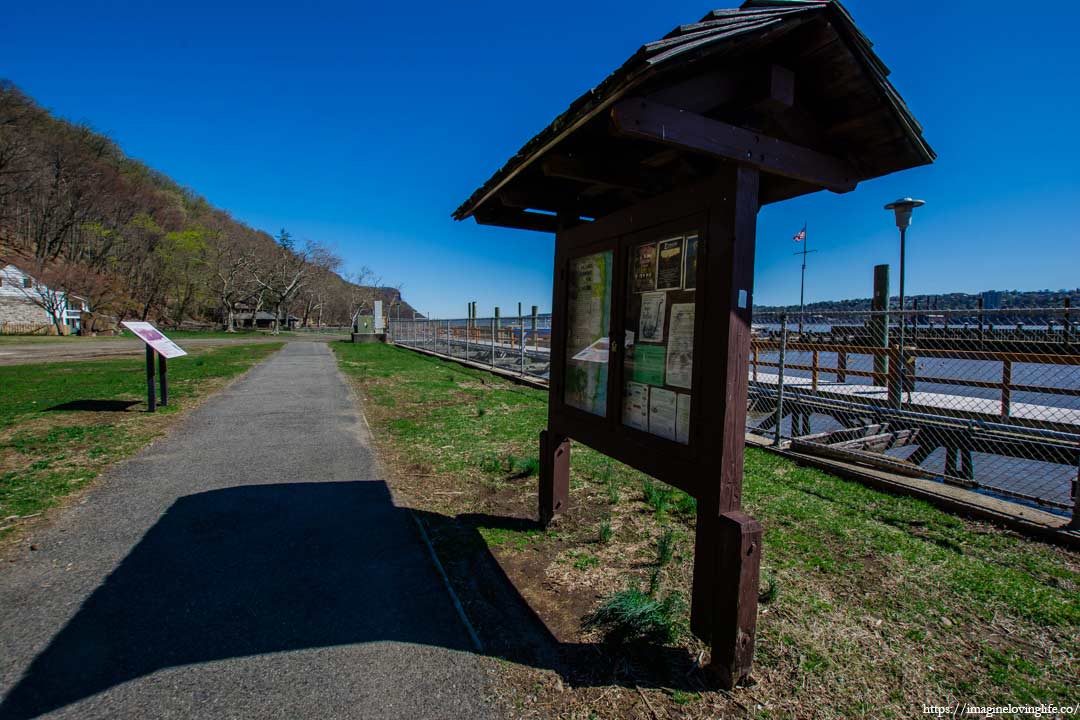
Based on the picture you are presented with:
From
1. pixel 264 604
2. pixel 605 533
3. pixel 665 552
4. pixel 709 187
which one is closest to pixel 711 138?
pixel 709 187

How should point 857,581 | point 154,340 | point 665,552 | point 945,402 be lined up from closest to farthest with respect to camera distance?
point 857,581 < point 665,552 < point 154,340 < point 945,402

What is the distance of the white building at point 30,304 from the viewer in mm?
42228

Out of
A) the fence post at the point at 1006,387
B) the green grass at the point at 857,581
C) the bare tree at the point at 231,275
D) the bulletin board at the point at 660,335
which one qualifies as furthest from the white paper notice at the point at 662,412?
the bare tree at the point at 231,275

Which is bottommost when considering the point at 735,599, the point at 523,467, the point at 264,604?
the point at 264,604

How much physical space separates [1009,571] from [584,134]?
389 centimetres

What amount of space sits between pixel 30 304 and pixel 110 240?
1461 centimetres

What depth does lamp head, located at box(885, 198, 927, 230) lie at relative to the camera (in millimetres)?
11615

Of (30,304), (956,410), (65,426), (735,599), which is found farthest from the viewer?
(30,304)

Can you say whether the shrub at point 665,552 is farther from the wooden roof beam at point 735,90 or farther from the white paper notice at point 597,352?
the wooden roof beam at point 735,90

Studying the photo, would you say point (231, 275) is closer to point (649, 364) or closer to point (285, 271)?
point (285, 271)

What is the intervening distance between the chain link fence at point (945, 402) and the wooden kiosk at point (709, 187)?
9.58ft

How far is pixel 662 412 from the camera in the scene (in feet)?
9.07

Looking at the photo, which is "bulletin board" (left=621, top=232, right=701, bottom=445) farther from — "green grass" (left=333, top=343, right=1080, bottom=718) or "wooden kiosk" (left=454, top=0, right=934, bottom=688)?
"green grass" (left=333, top=343, right=1080, bottom=718)

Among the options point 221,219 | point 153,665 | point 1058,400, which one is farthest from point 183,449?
point 221,219
